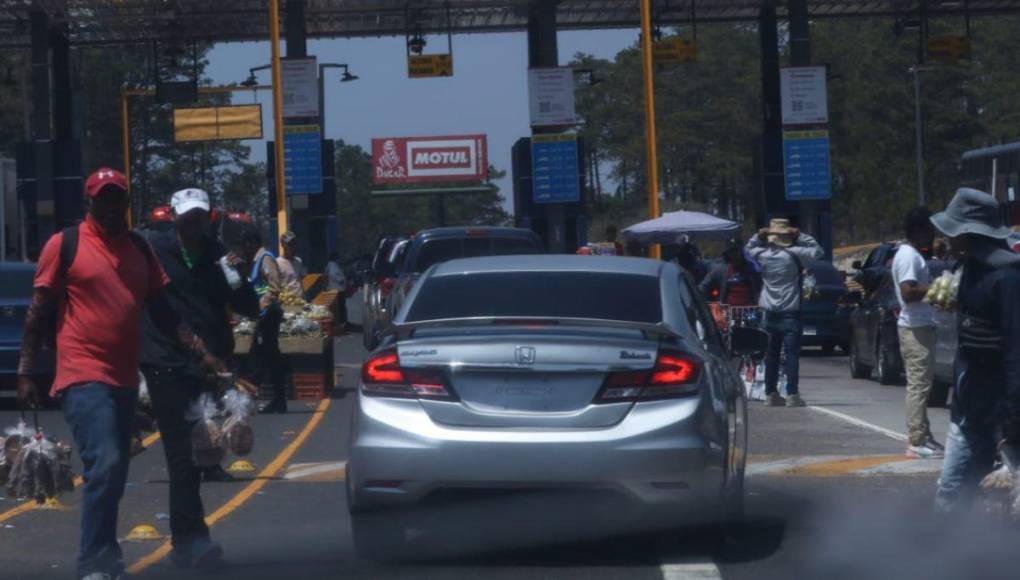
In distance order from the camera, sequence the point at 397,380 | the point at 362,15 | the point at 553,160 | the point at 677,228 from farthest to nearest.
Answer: the point at 362,15
the point at 553,160
the point at 677,228
the point at 397,380

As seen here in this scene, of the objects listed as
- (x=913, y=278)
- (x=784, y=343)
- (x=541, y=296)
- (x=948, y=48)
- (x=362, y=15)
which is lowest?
(x=784, y=343)

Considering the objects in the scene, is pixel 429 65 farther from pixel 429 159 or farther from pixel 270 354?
pixel 429 159

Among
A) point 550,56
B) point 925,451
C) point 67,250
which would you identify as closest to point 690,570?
point 67,250

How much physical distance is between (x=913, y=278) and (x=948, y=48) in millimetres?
25521

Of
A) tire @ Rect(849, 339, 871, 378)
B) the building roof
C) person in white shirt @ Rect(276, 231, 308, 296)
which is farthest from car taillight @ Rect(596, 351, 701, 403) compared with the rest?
the building roof

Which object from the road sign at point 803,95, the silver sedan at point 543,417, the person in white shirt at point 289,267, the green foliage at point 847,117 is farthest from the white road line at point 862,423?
the green foliage at point 847,117

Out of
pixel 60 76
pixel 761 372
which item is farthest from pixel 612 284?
pixel 60 76

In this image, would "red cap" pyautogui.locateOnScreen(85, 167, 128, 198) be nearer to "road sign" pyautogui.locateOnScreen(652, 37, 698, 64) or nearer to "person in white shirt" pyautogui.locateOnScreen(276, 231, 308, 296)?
"person in white shirt" pyautogui.locateOnScreen(276, 231, 308, 296)

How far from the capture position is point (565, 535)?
30.1ft

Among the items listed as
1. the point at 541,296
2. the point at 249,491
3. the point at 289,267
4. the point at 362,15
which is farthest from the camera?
the point at 362,15

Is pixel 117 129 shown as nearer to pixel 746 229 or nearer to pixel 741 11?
pixel 746 229

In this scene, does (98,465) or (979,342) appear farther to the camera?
(979,342)

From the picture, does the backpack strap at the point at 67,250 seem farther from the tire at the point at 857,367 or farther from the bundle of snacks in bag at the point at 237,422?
the tire at the point at 857,367

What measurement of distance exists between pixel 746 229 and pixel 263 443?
2508 inches
